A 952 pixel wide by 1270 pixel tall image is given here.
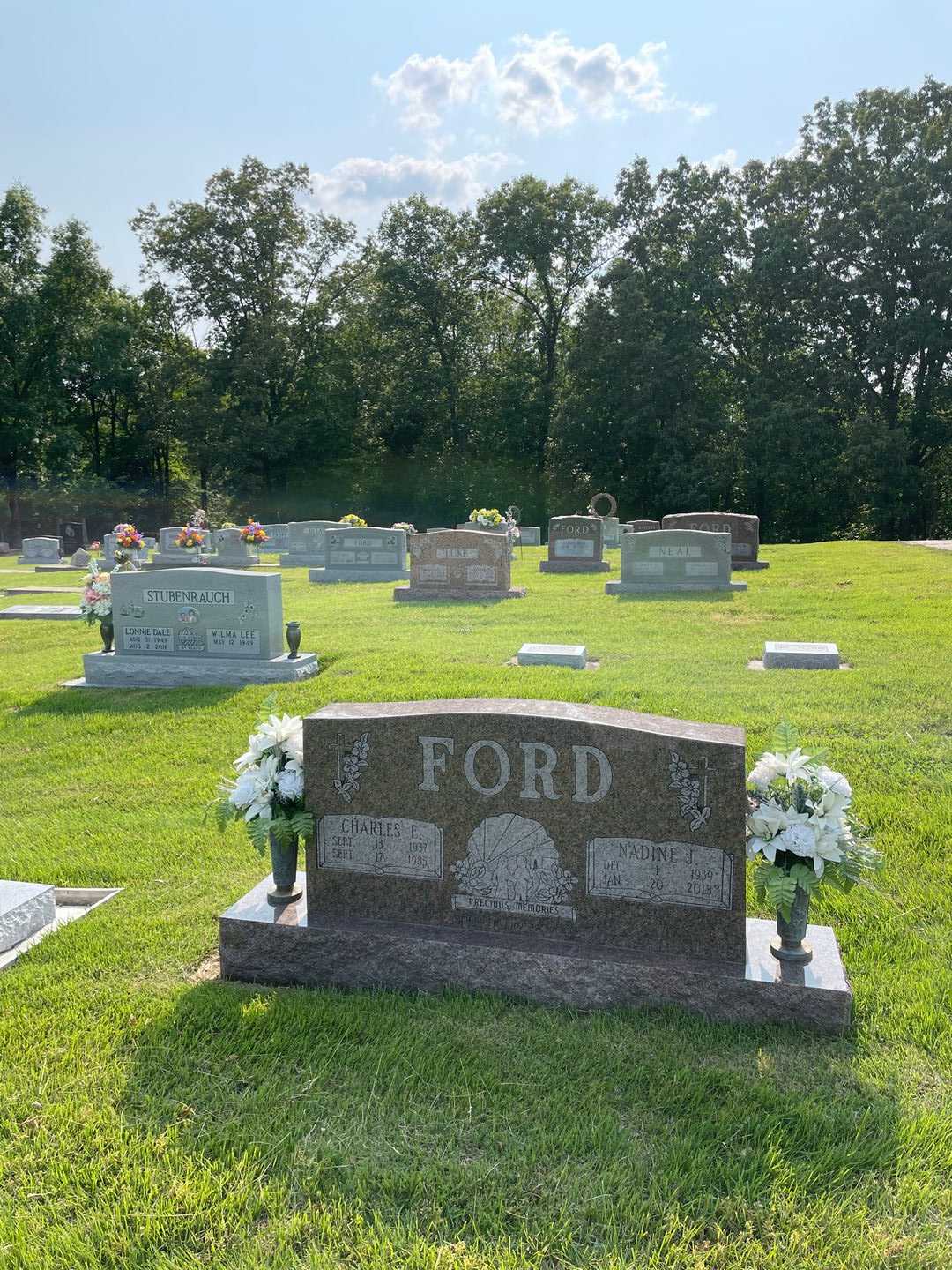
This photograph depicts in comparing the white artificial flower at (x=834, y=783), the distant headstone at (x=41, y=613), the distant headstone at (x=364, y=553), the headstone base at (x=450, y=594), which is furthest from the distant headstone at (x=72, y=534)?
the white artificial flower at (x=834, y=783)

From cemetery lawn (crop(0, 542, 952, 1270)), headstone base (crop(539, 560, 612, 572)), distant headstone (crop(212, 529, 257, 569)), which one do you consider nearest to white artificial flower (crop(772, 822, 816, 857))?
cemetery lawn (crop(0, 542, 952, 1270))

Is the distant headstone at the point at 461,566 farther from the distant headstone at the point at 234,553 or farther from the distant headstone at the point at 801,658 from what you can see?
the distant headstone at the point at 234,553

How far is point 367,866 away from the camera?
3574 mm

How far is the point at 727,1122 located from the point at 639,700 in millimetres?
4592

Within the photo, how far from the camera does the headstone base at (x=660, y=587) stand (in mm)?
14703

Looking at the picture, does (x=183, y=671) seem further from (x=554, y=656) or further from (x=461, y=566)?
(x=461, y=566)

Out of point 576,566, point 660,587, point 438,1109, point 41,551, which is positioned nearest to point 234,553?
point 41,551

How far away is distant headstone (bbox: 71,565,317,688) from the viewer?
8945mm

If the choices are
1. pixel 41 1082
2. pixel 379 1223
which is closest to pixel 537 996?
pixel 379 1223

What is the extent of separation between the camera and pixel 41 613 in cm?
1423

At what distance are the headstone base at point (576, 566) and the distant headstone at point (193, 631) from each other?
10.5 metres

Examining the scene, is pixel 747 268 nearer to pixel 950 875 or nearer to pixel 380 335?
pixel 380 335

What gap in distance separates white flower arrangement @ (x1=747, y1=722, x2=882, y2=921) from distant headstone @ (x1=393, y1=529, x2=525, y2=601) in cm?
1170

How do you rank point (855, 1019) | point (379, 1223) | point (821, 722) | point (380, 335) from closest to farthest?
point (379, 1223) → point (855, 1019) → point (821, 722) → point (380, 335)
